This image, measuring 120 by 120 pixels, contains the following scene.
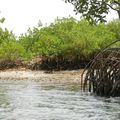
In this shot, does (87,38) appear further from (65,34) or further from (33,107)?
(33,107)

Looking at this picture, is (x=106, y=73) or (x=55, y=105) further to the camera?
Answer: (x=106, y=73)

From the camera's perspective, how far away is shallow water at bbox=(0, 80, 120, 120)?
53.5 feet

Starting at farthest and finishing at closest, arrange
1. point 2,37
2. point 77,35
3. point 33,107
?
point 77,35 → point 2,37 → point 33,107

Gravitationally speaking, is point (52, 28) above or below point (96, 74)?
above

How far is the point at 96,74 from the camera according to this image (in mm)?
21875

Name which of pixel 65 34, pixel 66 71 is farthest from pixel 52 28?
pixel 66 71

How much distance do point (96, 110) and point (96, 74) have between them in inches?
171

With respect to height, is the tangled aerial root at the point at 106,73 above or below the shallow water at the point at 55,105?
above

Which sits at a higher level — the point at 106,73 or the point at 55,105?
the point at 106,73

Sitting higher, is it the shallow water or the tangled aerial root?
the tangled aerial root

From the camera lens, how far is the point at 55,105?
1919 centimetres

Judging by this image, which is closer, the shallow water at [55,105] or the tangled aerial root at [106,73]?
the shallow water at [55,105]

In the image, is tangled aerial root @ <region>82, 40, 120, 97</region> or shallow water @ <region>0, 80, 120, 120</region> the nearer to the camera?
shallow water @ <region>0, 80, 120, 120</region>

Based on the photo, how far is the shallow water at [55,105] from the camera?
16312 millimetres
